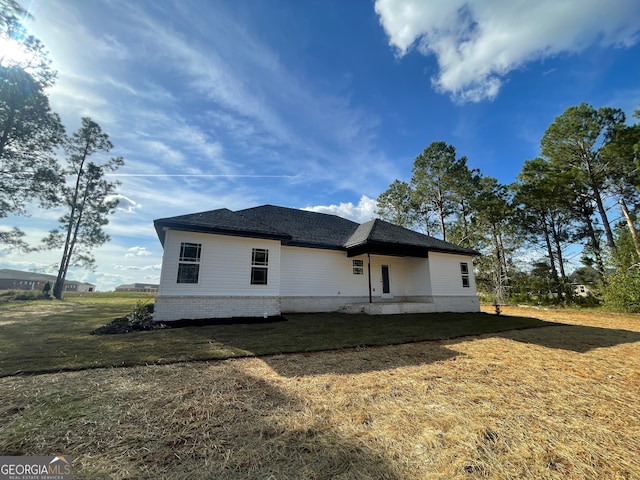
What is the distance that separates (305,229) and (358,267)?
385 centimetres

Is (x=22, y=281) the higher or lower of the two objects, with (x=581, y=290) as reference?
higher

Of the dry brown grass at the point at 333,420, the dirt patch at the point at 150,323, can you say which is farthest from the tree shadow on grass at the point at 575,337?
the dirt patch at the point at 150,323

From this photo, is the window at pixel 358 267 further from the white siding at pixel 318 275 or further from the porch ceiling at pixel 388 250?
the porch ceiling at pixel 388 250

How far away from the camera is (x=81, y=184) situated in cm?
2242

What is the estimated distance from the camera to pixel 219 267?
998cm

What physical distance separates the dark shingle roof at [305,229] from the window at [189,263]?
756 millimetres

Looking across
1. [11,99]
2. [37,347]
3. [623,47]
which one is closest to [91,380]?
[37,347]

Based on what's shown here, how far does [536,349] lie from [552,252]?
21731 millimetres

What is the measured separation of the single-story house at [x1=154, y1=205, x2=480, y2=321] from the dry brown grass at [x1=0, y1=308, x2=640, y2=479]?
5.19 meters

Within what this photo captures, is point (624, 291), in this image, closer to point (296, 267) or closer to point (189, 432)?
point (296, 267)

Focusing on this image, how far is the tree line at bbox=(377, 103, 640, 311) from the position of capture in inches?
661

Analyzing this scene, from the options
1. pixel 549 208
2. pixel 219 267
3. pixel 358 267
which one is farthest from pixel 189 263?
pixel 549 208

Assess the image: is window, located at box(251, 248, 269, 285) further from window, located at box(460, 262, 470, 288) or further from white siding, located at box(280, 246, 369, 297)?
window, located at box(460, 262, 470, 288)

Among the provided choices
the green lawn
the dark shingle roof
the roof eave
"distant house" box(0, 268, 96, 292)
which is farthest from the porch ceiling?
"distant house" box(0, 268, 96, 292)
